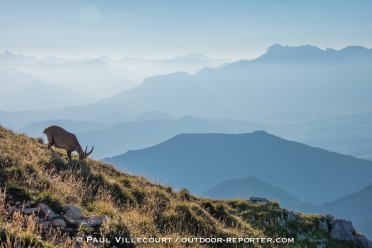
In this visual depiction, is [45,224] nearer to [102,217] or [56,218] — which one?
[56,218]

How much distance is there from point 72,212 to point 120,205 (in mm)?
3297

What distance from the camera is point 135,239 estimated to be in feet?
23.1

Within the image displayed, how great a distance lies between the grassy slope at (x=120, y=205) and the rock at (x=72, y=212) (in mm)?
200

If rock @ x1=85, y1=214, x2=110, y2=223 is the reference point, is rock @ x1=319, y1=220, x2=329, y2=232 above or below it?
below

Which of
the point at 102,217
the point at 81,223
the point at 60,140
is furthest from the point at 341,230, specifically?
the point at 60,140

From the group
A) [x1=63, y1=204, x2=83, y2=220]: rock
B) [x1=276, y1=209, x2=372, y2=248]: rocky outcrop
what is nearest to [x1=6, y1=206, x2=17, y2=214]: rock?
[x1=63, y1=204, x2=83, y2=220]: rock

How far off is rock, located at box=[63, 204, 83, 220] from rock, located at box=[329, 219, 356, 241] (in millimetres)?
13344

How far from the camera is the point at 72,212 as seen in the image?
24.2 feet

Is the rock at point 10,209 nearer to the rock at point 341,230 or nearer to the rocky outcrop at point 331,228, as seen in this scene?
the rocky outcrop at point 331,228

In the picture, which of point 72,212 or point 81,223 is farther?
point 72,212

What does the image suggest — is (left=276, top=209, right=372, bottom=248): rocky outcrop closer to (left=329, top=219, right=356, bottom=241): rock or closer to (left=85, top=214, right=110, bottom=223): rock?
(left=329, top=219, right=356, bottom=241): rock

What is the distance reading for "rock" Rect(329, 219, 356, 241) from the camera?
15.4 m

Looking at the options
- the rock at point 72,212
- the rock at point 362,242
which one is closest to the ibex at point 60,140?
the rock at point 72,212

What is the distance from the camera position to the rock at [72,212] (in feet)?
23.8
